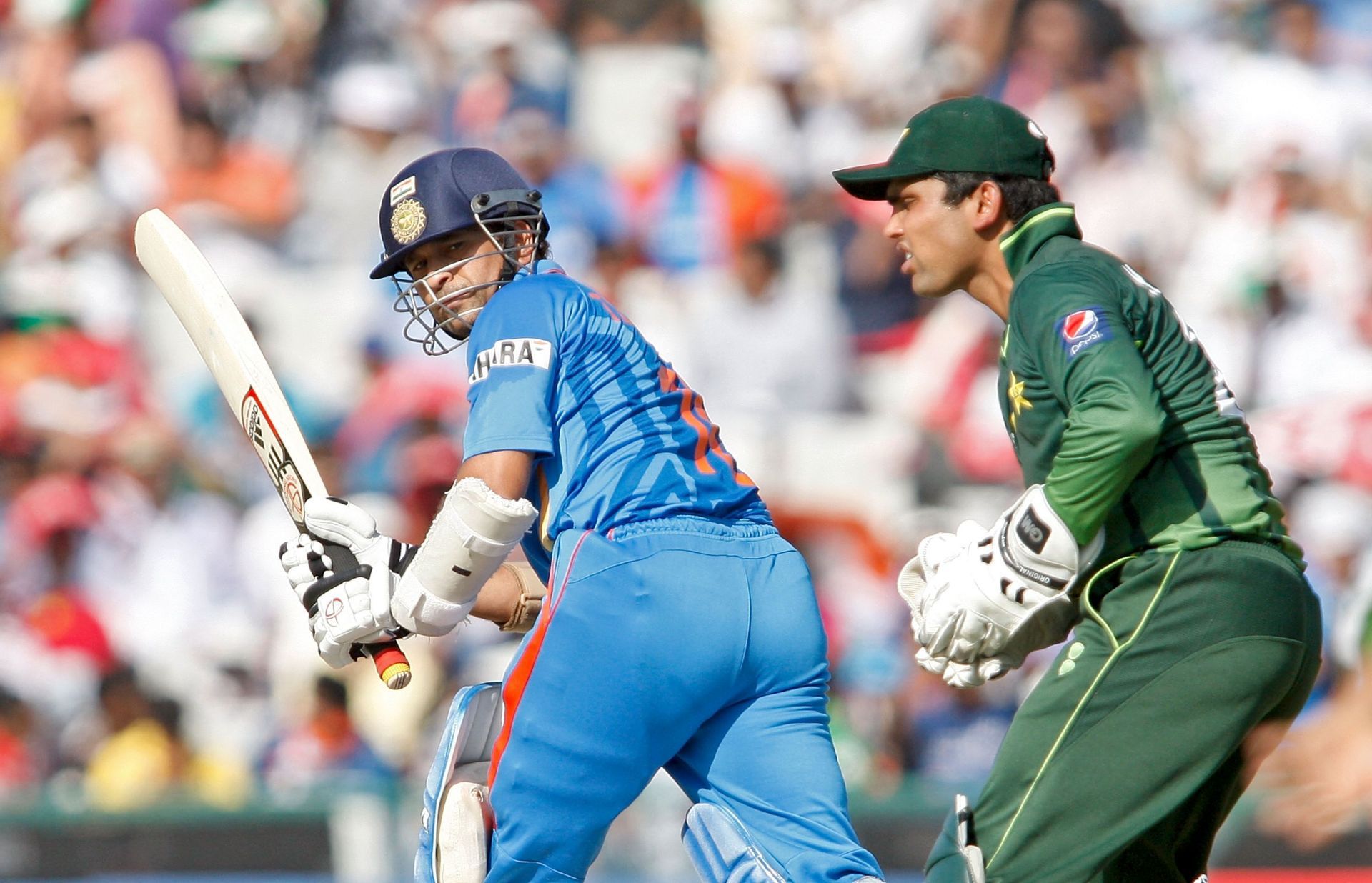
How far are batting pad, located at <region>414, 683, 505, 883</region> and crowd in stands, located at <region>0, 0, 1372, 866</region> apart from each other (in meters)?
4.21

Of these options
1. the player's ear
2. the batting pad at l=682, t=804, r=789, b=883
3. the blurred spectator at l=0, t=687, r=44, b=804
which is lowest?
the blurred spectator at l=0, t=687, r=44, b=804

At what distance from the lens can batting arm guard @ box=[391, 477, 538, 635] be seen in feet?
12.1

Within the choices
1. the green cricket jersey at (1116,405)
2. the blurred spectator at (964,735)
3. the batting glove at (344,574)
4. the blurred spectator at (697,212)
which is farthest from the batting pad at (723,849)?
the blurred spectator at (697,212)

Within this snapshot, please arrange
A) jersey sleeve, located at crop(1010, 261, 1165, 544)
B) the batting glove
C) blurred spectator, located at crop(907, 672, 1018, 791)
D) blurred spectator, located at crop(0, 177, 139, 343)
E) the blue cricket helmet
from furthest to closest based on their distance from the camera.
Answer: blurred spectator, located at crop(0, 177, 139, 343) < blurred spectator, located at crop(907, 672, 1018, 791) < the blue cricket helmet < the batting glove < jersey sleeve, located at crop(1010, 261, 1165, 544)

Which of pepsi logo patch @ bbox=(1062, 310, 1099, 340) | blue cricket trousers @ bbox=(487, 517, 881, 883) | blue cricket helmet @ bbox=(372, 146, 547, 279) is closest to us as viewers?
pepsi logo patch @ bbox=(1062, 310, 1099, 340)

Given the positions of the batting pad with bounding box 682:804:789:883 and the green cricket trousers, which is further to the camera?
the batting pad with bounding box 682:804:789:883

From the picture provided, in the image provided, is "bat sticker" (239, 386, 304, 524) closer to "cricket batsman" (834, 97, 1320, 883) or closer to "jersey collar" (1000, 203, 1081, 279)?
"cricket batsman" (834, 97, 1320, 883)

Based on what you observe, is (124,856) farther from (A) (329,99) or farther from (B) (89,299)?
(A) (329,99)

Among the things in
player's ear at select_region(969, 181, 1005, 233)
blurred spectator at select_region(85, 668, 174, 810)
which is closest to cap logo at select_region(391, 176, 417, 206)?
player's ear at select_region(969, 181, 1005, 233)

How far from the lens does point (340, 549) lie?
4.06 meters

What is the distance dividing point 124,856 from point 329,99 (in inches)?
210

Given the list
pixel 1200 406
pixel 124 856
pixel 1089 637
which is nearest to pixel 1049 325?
pixel 1200 406

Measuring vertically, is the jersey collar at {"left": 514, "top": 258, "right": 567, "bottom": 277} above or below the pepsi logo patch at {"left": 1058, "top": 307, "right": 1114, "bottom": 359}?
above

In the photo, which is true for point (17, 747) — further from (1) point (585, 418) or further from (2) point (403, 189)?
(1) point (585, 418)
